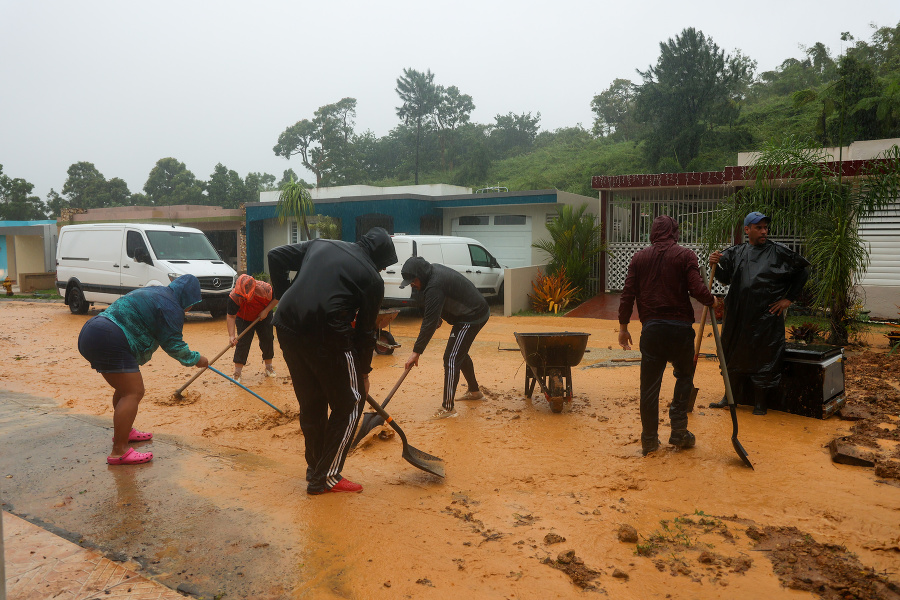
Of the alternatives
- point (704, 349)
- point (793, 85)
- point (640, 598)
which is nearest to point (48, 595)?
point (640, 598)

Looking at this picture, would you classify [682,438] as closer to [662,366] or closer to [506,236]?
[662,366]

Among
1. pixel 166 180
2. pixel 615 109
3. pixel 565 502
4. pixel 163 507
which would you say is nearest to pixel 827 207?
pixel 565 502

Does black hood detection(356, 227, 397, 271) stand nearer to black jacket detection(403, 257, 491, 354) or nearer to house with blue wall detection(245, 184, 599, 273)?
black jacket detection(403, 257, 491, 354)

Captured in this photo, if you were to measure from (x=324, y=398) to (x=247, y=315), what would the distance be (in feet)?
13.5

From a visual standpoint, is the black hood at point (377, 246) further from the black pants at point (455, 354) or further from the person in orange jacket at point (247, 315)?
the person in orange jacket at point (247, 315)

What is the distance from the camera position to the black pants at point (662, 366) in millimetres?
5012

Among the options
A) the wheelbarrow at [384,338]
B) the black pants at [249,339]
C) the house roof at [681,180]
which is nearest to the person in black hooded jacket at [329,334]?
the black pants at [249,339]

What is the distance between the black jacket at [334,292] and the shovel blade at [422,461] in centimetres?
71

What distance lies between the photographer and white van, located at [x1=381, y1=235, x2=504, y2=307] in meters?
13.0

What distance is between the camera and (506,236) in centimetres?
1906

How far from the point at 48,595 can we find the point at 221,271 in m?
12.0

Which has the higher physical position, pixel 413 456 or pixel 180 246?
pixel 180 246

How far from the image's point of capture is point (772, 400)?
625cm

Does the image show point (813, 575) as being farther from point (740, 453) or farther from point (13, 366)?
point (13, 366)
